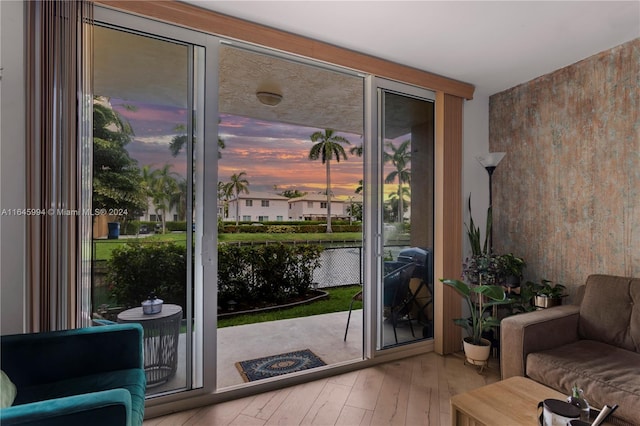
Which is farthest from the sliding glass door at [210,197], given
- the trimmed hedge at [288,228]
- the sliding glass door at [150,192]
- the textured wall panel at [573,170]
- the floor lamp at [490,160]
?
the trimmed hedge at [288,228]

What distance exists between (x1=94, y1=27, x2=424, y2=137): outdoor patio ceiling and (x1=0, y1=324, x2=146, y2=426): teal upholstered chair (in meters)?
1.42

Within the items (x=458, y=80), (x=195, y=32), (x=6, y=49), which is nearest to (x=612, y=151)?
(x=458, y=80)

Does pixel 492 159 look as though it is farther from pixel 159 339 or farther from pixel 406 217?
pixel 159 339

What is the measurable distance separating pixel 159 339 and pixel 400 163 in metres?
2.42

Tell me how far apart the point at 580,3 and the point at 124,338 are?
10.8 feet

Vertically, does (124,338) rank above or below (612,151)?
below

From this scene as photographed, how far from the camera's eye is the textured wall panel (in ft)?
7.92

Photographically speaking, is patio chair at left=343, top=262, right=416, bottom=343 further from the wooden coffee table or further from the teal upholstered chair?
the teal upholstered chair

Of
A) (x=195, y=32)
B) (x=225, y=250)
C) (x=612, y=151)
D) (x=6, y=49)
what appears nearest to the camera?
(x=6, y=49)

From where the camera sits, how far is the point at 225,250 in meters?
5.91

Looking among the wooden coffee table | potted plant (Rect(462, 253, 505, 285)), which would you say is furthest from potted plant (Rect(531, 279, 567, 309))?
the wooden coffee table

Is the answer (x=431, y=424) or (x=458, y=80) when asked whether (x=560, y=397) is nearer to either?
(x=431, y=424)

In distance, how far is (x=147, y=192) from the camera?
211cm

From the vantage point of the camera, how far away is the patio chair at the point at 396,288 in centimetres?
293
